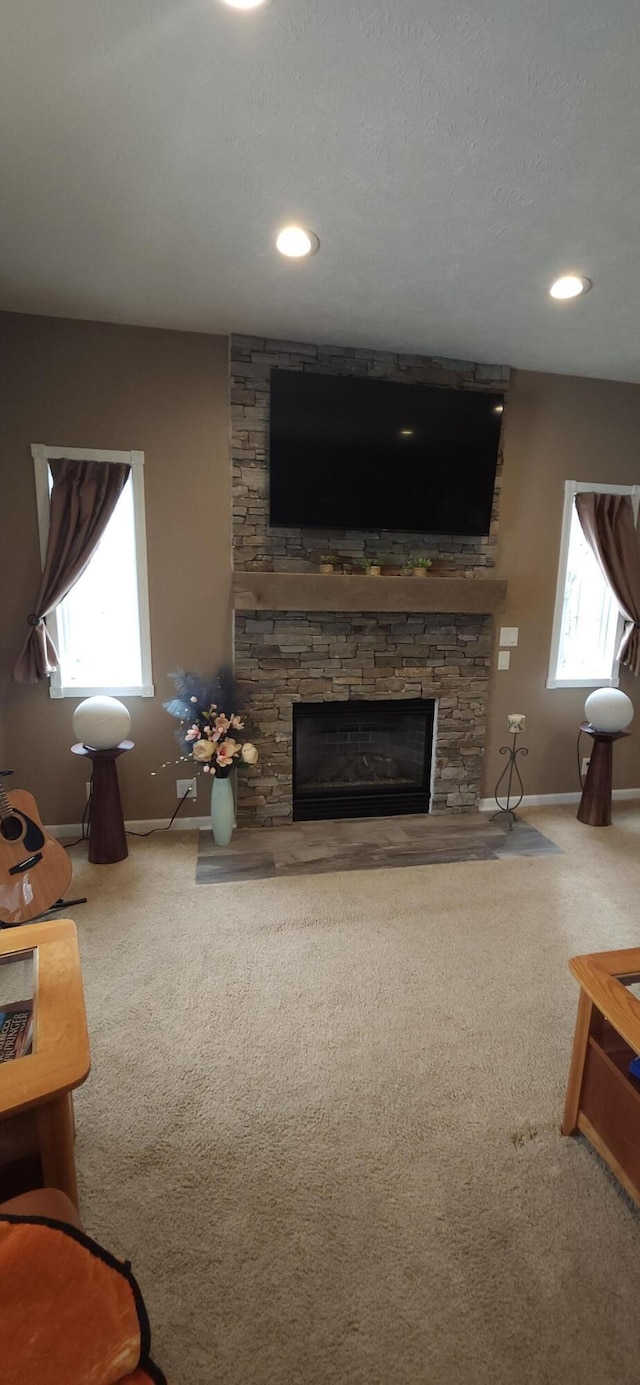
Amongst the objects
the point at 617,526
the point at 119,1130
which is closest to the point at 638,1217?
the point at 119,1130

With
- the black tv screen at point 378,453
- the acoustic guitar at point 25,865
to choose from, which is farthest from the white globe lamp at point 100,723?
the black tv screen at point 378,453

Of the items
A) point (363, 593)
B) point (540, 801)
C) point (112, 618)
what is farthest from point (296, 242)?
point (540, 801)

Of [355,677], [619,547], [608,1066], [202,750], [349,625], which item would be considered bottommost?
[608,1066]

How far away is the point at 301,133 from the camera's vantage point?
166cm

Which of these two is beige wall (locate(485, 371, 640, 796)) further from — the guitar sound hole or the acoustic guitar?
the guitar sound hole

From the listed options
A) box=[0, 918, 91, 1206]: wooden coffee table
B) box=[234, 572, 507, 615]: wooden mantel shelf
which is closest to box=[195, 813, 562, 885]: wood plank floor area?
box=[234, 572, 507, 615]: wooden mantel shelf

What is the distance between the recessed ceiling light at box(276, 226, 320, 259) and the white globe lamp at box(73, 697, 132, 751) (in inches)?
85.3

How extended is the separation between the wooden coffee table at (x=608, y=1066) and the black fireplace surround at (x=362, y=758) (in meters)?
2.16

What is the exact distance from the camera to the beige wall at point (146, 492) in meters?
2.92

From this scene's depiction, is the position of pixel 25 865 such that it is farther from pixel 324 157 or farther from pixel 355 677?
pixel 324 157

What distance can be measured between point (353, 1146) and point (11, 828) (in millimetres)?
1782

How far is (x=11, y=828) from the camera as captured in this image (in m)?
2.43

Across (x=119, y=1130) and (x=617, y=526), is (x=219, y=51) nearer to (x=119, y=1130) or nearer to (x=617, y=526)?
(x=119, y=1130)

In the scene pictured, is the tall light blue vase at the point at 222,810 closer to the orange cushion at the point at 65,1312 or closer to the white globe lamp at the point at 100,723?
the white globe lamp at the point at 100,723
